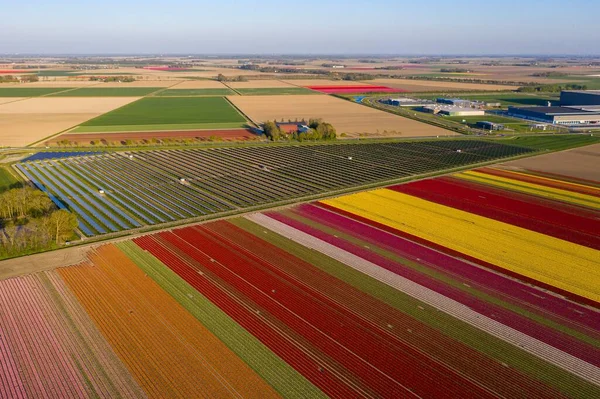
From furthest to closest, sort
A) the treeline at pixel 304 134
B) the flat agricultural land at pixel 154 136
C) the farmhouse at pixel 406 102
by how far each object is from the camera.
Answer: the farmhouse at pixel 406 102 → the treeline at pixel 304 134 → the flat agricultural land at pixel 154 136

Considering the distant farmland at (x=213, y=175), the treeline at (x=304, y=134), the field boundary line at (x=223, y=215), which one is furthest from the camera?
the treeline at (x=304, y=134)

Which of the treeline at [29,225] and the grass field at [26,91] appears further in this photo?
the grass field at [26,91]

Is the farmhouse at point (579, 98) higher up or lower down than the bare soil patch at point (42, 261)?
higher up

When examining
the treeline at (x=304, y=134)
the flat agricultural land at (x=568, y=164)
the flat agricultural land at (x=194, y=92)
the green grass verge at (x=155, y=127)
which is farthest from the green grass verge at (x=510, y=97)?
the green grass verge at (x=155, y=127)

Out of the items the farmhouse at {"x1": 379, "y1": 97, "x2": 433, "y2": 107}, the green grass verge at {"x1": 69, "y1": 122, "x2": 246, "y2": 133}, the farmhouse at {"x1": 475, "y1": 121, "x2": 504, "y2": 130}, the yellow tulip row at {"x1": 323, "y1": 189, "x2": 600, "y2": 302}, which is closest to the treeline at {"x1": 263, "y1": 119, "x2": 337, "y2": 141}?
the green grass verge at {"x1": 69, "y1": 122, "x2": 246, "y2": 133}

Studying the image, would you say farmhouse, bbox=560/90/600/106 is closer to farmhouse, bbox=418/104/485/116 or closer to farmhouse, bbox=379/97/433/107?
farmhouse, bbox=418/104/485/116

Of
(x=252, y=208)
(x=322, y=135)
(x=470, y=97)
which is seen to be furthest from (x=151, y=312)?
(x=470, y=97)

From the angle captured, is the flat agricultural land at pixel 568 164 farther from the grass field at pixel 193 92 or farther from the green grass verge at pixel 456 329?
the grass field at pixel 193 92
